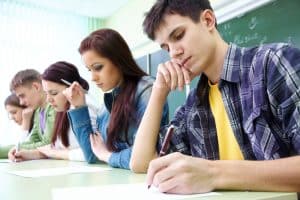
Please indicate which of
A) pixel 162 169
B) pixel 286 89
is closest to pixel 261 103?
pixel 286 89

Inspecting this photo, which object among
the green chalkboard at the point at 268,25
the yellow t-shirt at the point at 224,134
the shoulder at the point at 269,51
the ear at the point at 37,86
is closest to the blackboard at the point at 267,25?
the green chalkboard at the point at 268,25

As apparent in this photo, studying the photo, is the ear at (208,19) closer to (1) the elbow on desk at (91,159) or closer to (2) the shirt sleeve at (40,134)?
(1) the elbow on desk at (91,159)

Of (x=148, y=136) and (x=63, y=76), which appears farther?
(x=63, y=76)

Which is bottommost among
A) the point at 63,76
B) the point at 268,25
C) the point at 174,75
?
the point at 174,75

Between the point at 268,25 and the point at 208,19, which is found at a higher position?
the point at 268,25

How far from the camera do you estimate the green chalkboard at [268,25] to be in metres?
1.81

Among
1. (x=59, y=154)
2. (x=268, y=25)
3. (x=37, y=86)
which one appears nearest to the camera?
(x=59, y=154)

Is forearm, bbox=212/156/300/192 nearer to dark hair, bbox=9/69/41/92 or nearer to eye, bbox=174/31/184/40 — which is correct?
eye, bbox=174/31/184/40

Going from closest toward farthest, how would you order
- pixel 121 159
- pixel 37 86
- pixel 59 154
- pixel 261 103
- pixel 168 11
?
pixel 261 103 < pixel 168 11 < pixel 121 159 < pixel 59 154 < pixel 37 86

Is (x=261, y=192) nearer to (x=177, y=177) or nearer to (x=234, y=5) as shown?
(x=177, y=177)

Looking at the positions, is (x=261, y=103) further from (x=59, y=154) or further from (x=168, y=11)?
(x=59, y=154)

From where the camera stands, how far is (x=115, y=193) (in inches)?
27.3

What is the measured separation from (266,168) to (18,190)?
0.57 m

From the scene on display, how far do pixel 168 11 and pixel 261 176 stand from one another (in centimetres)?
57
